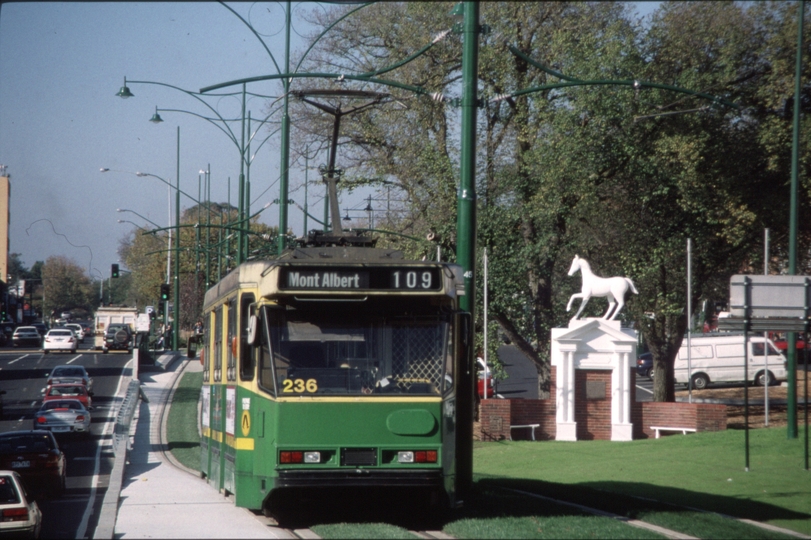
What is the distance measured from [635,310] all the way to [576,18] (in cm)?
1005

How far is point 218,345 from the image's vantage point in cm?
1338

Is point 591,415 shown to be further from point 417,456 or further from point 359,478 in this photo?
point 359,478

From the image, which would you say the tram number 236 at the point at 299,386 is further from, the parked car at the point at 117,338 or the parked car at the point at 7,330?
the parked car at the point at 7,330

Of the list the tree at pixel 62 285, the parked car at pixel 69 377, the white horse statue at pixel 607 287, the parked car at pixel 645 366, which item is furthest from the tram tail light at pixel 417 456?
the tree at pixel 62 285

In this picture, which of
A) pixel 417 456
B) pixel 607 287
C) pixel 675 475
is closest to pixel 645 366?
pixel 607 287

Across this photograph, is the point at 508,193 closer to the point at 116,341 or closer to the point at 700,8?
the point at 700,8

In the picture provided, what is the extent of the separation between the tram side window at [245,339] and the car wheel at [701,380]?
3669 cm

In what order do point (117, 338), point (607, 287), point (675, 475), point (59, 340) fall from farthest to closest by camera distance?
point (117, 338) → point (59, 340) → point (607, 287) → point (675, 475)

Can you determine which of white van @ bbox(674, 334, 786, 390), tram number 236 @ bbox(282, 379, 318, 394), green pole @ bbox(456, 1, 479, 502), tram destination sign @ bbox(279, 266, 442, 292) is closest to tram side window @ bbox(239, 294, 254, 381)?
tram number 236 @ bbox(282, 379, 318, 394)

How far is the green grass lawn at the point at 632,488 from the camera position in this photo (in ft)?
34.0

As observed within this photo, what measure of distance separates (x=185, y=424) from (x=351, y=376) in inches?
1093

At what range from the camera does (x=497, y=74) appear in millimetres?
28875

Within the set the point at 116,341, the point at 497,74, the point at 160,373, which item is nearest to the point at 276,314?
the point at 497,74

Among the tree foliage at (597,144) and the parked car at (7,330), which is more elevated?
the tree foliage at (597,144)
